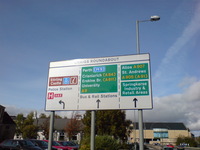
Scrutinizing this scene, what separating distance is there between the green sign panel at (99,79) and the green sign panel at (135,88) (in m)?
0.45

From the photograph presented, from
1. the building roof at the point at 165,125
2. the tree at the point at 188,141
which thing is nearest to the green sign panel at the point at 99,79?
the tree at the point at 188,141

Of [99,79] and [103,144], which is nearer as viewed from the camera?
[99,79]

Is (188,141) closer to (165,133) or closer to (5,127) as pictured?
(165,133)

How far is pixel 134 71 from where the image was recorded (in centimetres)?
966

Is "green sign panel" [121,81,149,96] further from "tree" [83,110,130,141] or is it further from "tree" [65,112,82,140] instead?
"tree" [65,112,82,140]

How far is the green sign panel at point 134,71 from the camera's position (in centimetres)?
948

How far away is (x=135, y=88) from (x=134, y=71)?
901mm

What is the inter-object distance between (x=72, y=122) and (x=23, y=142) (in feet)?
111

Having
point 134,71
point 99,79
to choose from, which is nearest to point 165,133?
point 134,71

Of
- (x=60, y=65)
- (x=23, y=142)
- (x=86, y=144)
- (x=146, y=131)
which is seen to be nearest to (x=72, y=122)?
(x=86, y=144)

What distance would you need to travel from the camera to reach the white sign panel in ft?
30.4

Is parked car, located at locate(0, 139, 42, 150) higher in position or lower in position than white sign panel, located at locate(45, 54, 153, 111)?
lower

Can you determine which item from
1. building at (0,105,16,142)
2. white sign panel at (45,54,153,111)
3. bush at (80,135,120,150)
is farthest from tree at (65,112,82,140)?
white sign panel at (45,54,153,111)

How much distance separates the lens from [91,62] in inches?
412
